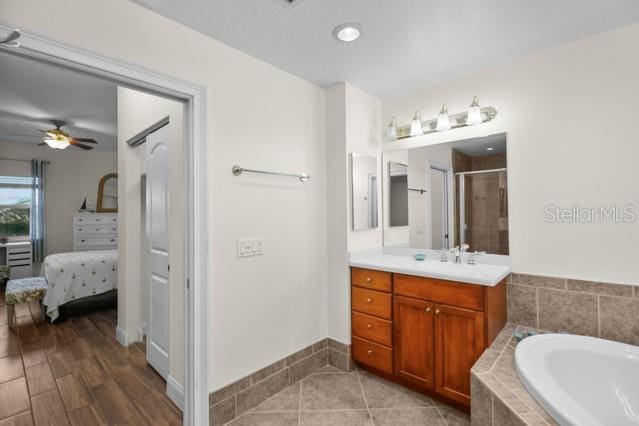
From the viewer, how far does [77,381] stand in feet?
7.47

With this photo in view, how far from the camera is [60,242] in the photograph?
559cm

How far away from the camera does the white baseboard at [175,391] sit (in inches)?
77.6

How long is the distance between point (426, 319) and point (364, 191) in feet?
3.59

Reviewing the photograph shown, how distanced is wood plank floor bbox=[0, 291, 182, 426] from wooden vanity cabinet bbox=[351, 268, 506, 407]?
141 centimetres

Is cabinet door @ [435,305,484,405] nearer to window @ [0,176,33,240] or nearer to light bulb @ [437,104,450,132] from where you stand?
light bulb @ [437,104,450,132]

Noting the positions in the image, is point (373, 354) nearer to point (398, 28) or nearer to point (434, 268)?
point (434, 268)

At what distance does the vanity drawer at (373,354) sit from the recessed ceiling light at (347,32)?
2.08 m

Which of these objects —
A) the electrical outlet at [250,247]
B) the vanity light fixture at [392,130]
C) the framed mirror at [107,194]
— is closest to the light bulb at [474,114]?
the vanity light fixture at [392,130]

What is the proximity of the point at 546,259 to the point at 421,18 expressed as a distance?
1672mm

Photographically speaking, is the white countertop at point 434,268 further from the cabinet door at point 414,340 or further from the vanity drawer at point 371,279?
the cabinet door at point 414,340

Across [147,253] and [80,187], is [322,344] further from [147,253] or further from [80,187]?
[80,187]

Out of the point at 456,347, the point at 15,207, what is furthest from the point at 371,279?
the point at 15,207

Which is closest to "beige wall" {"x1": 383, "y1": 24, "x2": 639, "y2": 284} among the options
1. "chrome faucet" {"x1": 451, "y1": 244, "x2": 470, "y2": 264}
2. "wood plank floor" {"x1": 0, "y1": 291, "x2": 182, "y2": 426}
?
"chrome faucet" {"x1": 451, "y1": 244, "x2": 470, "y2": 264}

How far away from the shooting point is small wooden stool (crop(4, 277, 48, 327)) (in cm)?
324
